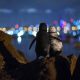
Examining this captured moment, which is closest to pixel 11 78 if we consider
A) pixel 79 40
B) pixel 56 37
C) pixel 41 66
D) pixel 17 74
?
Answer: pixel 17 74

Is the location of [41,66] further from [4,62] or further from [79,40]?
[79,40]

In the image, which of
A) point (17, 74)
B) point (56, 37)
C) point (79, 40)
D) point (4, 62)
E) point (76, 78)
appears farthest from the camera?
point (79, 40)

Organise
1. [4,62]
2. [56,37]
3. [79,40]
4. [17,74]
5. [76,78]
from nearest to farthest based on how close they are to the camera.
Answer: [76,78] < [17,74] < [56,37] < [4,62] < [79,40]

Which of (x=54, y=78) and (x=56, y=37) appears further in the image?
(x=56, y=37)

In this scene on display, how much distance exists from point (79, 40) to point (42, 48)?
4167cm

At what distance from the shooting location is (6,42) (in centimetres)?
696

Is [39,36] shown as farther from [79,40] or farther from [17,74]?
[79,40]

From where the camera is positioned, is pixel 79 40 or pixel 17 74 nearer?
pixel 17 74

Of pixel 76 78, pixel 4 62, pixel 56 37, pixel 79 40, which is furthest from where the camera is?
pixel 79 40

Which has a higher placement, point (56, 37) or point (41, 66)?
point (56, 37)

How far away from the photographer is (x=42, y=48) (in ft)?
19.2

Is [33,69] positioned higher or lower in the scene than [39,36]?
lower

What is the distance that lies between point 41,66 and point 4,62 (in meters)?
1.35

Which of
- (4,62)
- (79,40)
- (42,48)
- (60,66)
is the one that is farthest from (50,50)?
(79,40)
